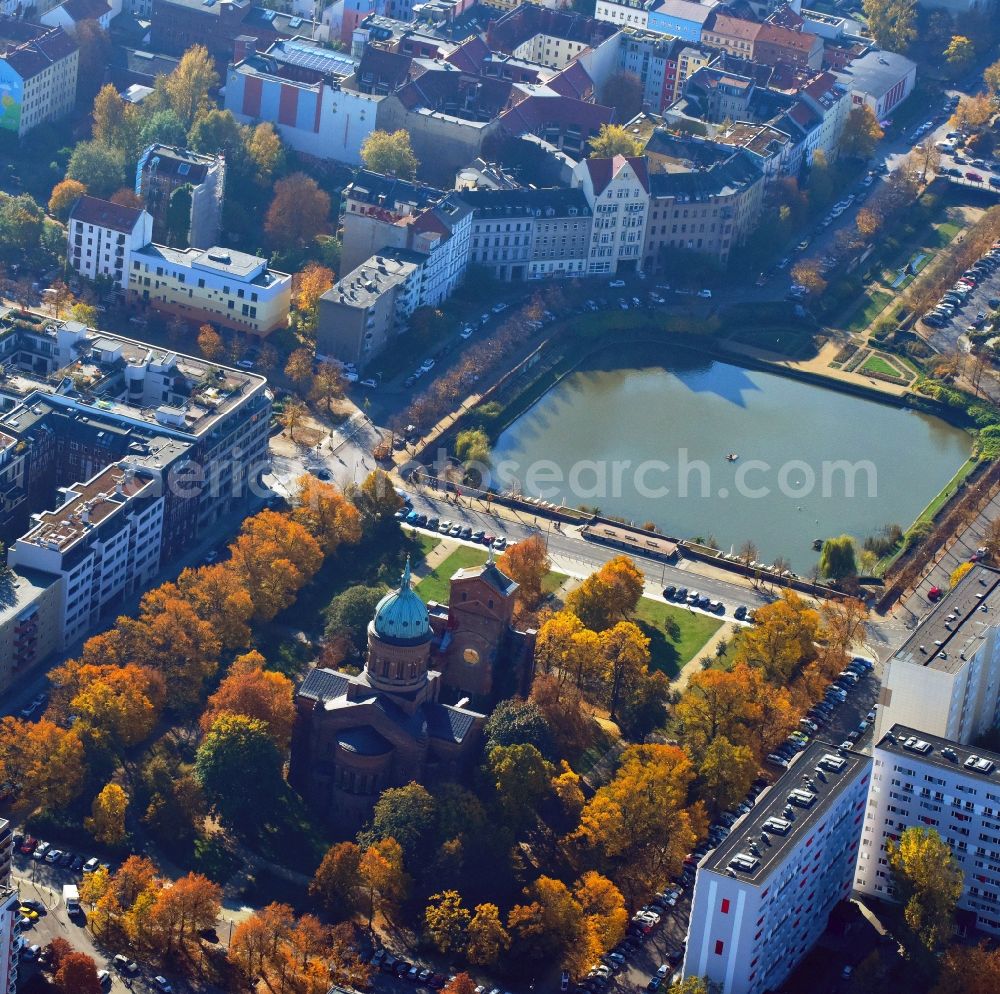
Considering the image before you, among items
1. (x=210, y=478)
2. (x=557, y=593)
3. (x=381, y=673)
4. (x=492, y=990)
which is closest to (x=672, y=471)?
(x=557, y=593)

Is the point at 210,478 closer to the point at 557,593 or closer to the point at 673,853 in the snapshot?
the point at 557,593

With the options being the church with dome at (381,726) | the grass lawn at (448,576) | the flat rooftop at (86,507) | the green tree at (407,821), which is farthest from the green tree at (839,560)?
the flat rooftop at (86,507)

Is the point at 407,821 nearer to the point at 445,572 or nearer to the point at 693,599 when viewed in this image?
the point at 445,572

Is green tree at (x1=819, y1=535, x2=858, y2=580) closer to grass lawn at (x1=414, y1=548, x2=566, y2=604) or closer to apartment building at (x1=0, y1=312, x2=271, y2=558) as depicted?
grass lawn at (x1=414, y1=548, x2=566, y2=604)

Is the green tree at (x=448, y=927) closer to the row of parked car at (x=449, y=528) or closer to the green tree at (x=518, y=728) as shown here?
the green tree at (x=518, y=728)

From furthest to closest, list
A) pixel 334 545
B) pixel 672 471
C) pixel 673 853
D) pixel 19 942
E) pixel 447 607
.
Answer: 1. pixel 672 471
2. pixel 334 545
3. pixel 447 607
4. pixel 673 853
5. pixel 19 942
